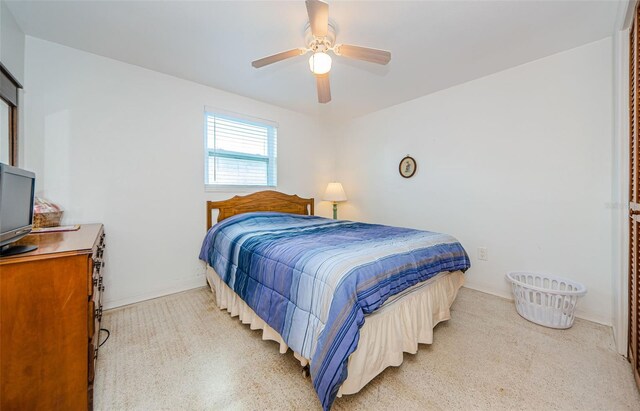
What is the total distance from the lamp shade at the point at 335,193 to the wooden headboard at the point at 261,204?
273mm

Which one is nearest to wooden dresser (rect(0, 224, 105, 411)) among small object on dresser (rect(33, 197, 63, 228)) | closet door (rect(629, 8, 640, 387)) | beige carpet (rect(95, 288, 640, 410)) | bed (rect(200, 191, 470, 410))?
beige carpet (rect(95, 288, 640, 410))

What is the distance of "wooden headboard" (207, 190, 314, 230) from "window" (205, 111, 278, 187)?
0.63 feet

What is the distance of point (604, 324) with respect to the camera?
2.00 meters

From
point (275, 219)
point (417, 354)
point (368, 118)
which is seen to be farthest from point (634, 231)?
point (368, 118)

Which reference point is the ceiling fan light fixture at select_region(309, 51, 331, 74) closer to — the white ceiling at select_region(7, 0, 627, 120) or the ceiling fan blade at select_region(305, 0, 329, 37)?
the ceiling fan blade at select_region(305, 0, 329, 37)

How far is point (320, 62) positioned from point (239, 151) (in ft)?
6.04

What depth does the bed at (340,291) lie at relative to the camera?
1.15 metres

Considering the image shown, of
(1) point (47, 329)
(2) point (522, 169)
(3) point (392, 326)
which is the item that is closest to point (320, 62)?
(3) point (392, 326)

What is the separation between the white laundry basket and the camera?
1.89m

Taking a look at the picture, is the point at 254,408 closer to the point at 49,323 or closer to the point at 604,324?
the point at 49,323

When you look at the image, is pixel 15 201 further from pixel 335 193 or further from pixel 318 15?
pixel 335 193

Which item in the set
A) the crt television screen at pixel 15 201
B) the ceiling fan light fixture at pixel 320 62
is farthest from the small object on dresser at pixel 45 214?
the ceiling fan light fixture at pixel 320 62

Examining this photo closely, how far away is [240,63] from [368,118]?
2.10 meters

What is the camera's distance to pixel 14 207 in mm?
1119
